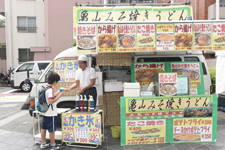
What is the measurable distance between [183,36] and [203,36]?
44 cm

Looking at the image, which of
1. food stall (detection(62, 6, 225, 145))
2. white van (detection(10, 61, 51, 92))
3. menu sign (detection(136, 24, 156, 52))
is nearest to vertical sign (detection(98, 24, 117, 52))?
food stall (detection(62, 6, 225, 145))

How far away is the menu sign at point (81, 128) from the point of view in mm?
4508

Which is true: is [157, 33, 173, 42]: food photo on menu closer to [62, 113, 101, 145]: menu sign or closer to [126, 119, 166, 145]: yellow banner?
[126, 119, 166, 145]: yellow banner

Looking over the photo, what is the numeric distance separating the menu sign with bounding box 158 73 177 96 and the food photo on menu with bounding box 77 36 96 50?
5.49ft

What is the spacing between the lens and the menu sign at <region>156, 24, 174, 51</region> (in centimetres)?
453

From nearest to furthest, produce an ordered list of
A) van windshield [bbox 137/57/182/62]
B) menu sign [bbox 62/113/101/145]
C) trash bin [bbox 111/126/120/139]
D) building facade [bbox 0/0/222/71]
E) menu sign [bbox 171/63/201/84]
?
1. menu sign [bbox 62/113/101/145]
2. trash bin [bbox 111/126/120/139]
3. menu sign [bbox 171/63/201/84]
4. van windshield [bbox 137/57/182/62]
5. building facade [bbox 0/0/222/71]

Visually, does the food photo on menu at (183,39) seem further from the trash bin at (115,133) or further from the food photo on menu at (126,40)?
the trash bin at (115,133)

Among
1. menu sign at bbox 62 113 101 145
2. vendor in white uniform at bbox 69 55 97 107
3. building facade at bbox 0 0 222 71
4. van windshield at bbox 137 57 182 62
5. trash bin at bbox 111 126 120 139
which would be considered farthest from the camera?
building facade at bbox 0 0 222 71

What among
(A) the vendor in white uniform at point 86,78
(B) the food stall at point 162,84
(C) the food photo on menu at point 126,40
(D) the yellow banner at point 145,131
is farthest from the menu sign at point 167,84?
(A) the vendor in white uniform at point 86,78

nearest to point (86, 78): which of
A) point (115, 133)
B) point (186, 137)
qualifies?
point (115, 133)

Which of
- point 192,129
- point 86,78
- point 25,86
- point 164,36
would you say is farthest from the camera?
point 25,86

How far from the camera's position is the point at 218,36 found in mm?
4574

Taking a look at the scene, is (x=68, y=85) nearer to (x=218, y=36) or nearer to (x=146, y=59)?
(x=146, y=59)

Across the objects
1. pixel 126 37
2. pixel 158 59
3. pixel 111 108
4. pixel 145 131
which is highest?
pixel 126 37
